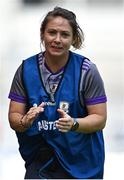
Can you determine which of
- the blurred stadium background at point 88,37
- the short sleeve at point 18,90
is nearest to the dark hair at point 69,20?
the short sleeve at point 18,90

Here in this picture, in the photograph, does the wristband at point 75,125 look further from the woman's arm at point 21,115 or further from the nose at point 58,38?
the nose at point 58,38

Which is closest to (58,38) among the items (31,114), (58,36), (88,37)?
(58,36)

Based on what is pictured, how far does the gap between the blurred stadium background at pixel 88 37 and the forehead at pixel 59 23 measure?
14.5ft

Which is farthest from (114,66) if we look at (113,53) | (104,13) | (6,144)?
(6,144)

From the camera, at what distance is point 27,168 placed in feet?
11.8

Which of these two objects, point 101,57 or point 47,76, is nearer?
point 47,76

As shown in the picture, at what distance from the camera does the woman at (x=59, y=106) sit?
3408 mm

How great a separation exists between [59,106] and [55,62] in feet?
0.88

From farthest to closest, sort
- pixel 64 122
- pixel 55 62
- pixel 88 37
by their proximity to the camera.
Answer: pixel 88 37 < pixel 55 62 < pixel 64 122

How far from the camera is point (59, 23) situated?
11.2ft

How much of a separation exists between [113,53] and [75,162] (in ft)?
16.8

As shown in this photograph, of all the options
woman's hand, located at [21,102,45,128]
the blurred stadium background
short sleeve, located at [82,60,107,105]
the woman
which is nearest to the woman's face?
the woman

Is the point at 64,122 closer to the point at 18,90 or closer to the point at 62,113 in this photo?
the point at 62,113

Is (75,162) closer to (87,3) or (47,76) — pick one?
(47,76)
